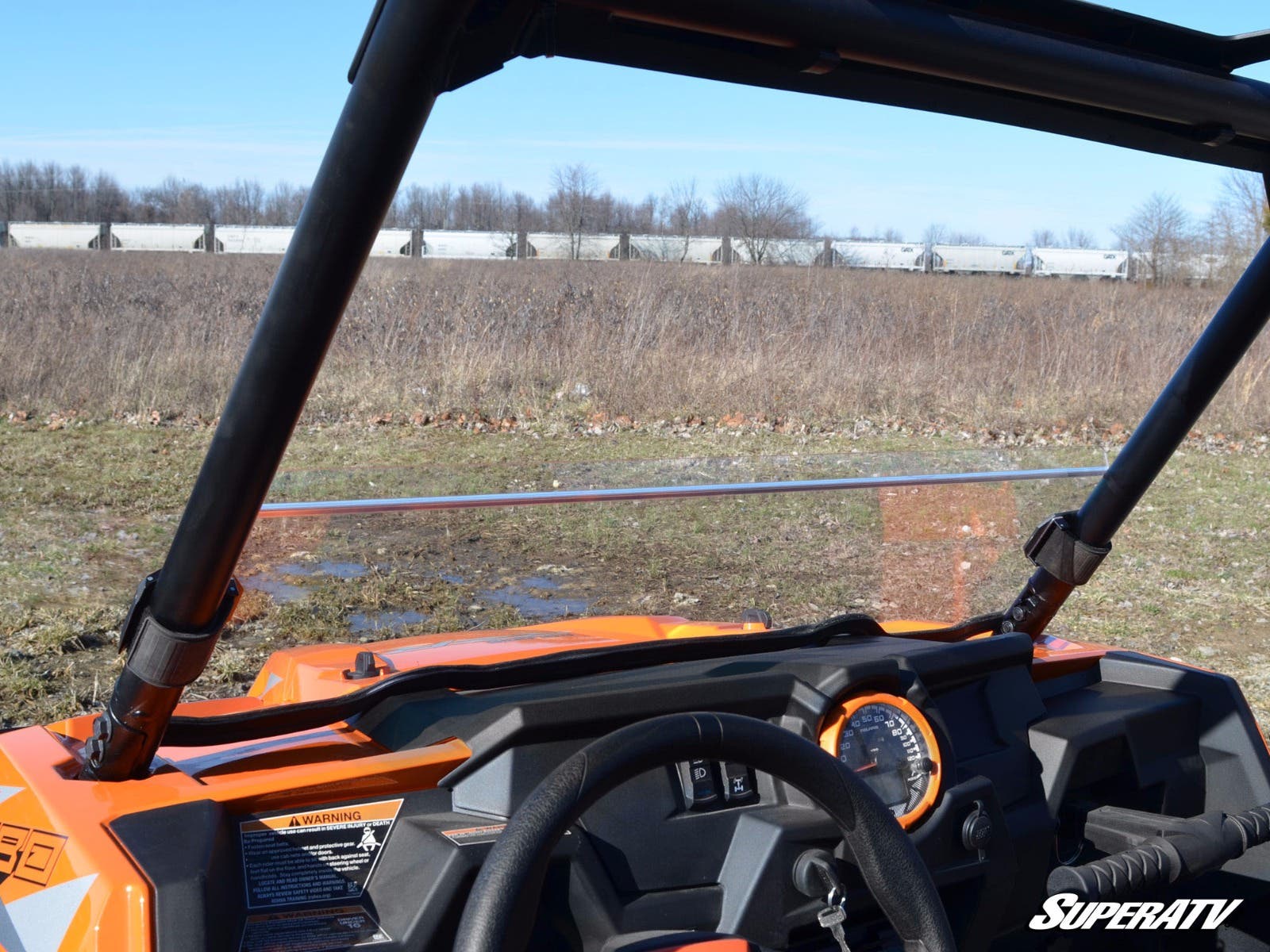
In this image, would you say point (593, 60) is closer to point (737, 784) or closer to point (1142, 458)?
point (737, 784)

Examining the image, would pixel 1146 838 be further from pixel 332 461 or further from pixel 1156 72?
pixel 332 461

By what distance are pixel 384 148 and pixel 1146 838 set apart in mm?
1717

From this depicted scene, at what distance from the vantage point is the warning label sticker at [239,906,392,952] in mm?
1277

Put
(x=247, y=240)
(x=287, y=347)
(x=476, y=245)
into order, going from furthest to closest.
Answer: (x=476, y=245), (x=247, y=240), (x=287, y=347)

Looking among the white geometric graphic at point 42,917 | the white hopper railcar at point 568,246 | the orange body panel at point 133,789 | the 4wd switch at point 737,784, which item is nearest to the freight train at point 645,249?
the white hopper railcar at point 568,246

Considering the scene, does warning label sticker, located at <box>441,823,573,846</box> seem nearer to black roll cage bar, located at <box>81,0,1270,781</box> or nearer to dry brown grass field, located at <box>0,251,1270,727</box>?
black roll cage bar, located at <box>81,0,1270,781</box>

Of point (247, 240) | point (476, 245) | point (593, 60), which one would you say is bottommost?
point (593, 60)

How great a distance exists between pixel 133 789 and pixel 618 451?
7.49ft

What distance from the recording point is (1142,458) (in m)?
2.01

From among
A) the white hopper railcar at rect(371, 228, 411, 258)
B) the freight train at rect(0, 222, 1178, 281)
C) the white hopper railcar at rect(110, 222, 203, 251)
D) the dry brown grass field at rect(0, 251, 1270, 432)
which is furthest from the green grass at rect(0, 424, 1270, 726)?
the white hopper railcar at rect(110, 222, 203, 251)

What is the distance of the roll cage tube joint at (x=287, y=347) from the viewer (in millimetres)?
876

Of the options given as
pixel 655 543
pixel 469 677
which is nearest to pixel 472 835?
pixel 469 677

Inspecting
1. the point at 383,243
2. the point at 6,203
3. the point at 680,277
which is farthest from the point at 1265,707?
the point at 6,203

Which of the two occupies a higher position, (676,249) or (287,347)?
(676,249)
